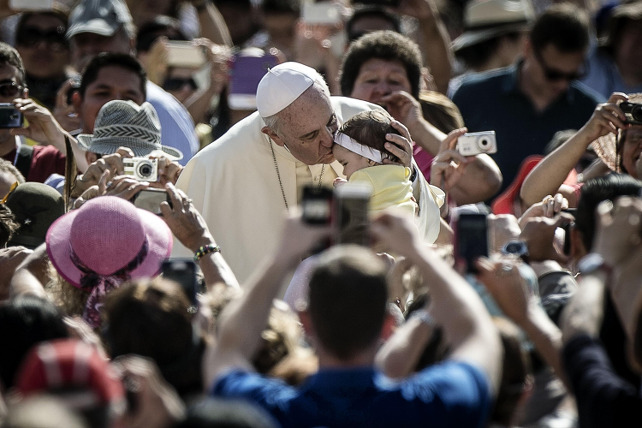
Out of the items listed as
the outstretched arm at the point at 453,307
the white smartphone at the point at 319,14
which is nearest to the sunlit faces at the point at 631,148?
the outstretched arm at the point at 453,307

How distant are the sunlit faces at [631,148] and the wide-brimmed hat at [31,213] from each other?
276cm

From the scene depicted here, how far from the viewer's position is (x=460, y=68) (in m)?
10.7

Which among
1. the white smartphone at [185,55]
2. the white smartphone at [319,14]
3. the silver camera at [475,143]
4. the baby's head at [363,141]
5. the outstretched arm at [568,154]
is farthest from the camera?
the white smartphone at [185,55]

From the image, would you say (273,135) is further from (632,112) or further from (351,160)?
(632,112)

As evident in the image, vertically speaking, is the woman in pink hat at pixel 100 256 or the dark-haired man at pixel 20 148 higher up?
the woman in pink hat at pixel 100 256

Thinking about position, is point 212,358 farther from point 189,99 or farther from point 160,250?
point 189,99

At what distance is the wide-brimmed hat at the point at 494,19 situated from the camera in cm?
934

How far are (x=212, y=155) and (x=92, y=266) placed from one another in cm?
172

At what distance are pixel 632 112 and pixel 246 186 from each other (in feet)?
6.42

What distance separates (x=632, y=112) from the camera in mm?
5902

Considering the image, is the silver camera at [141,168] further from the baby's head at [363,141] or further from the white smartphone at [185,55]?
the white smartphone at [185,55]

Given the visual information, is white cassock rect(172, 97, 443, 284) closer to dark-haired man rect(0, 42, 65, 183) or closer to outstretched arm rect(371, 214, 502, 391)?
dark-haired man rect(0, 42, 65, 183)

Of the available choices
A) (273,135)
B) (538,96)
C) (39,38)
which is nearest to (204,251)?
(273,135)

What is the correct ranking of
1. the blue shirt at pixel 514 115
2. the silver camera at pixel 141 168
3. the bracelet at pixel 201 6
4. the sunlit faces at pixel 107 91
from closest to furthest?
the silver camera at pixel 141 168 → the sunlit faces at pixel 107 91 → the blue shirt at pixel 514 115 → the bracelet at pixel 201 6
